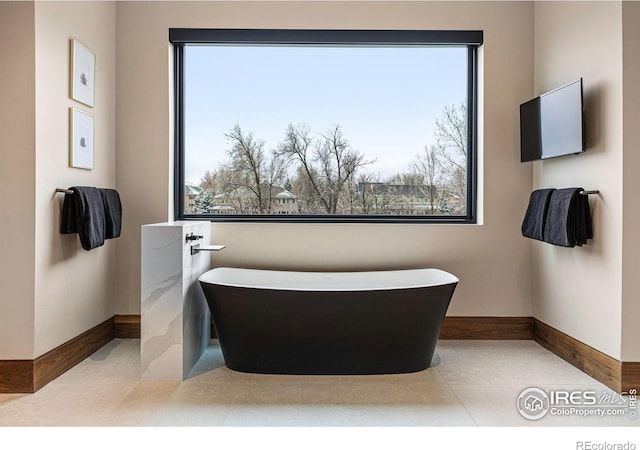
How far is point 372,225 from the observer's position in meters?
3.84

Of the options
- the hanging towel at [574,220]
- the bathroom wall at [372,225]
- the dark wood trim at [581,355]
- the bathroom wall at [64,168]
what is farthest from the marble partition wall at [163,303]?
the dark wood trim at [581,355]

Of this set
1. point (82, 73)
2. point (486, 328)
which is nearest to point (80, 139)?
point (82, 73)

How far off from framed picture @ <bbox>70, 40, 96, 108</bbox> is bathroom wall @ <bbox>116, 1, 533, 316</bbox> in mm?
403

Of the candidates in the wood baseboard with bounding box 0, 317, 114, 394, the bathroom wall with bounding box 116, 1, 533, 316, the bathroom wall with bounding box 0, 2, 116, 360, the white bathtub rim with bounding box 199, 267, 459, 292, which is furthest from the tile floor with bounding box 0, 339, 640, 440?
the bathroom wall with bounding box 116, 1, 533, 316

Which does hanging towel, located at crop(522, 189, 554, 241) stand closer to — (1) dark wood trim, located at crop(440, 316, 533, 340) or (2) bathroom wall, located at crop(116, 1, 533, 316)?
(2) bathroom wall, located at crop(116, 1, 533, 316)

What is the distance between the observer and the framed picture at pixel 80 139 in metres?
3.15

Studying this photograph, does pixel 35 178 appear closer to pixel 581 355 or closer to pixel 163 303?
pixel 163 303

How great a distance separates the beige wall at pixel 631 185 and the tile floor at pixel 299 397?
387mm

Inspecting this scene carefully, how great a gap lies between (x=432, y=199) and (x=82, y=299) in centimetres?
272

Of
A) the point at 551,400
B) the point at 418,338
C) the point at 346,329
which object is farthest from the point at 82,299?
the point at 551,400

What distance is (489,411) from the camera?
8.25 ft

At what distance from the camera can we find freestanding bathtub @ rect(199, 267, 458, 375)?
294 cm

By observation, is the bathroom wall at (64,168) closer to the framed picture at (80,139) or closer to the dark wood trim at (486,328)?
the framed picture at (80,139)
